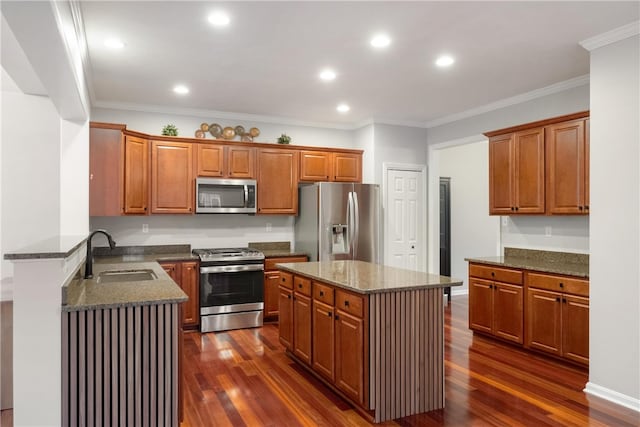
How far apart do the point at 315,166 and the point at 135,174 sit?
2.30 metres

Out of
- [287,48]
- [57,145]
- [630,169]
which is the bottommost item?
[630,169]

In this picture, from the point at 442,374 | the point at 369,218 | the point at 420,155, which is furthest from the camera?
the point at 420,155

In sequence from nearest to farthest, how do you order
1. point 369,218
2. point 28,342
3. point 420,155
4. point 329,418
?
1. point 28,342
2. point 329,418
3. point 369,218
4. point 420,155

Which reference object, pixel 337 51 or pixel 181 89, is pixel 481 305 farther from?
pixel 181 89

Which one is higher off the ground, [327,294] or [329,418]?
[327,294]

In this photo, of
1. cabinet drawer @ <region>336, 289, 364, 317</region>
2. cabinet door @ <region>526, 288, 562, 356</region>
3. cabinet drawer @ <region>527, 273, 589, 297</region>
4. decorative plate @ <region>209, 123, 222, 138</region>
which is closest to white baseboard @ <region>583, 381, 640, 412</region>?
cabinet door @ <region>526, 288, 562, 356</region>

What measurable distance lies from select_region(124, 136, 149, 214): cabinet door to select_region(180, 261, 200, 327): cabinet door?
0.84m

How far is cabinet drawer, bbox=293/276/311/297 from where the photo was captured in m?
3.61

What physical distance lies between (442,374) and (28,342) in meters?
2.51

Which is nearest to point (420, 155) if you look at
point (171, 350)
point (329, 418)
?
point (329, 418)

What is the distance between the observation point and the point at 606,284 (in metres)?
3.25

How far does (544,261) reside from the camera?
4.69 metres

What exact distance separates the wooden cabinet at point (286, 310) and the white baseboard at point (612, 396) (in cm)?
239

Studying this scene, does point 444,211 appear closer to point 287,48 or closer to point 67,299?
point 287,48
